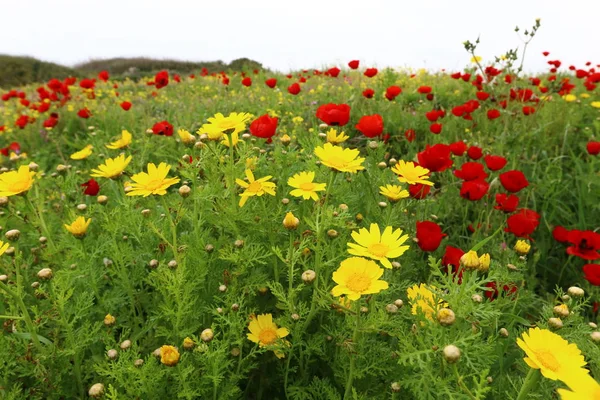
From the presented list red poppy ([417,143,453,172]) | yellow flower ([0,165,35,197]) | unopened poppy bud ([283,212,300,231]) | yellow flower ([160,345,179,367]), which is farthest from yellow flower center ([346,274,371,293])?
yellow flower ([0,165,35,197])

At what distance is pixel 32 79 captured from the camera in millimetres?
17531

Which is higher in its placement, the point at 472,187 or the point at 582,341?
the point at 472,187

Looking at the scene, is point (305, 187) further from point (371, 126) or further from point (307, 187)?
point (371, 126)

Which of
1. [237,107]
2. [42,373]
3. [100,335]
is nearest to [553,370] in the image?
[100,335]

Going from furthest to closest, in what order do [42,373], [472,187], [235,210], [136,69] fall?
1. [136,69]
2. [472,187]
3. [235,210]
4. [42,373]

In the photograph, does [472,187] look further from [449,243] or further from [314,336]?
[314,336]

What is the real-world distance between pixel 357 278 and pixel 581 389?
18.5 inches

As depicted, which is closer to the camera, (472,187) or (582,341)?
(582,341)

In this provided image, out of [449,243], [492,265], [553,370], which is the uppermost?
[553,370]

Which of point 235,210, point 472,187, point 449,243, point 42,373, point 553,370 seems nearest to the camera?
point 553,370

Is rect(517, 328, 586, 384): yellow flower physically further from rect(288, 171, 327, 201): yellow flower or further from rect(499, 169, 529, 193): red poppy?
rect(499, 169, 529, 193): red poppy

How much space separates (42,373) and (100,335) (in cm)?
19

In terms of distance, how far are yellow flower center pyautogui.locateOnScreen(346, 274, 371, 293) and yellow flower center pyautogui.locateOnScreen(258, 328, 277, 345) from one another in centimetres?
40

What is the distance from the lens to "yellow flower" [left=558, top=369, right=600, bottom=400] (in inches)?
24.6
